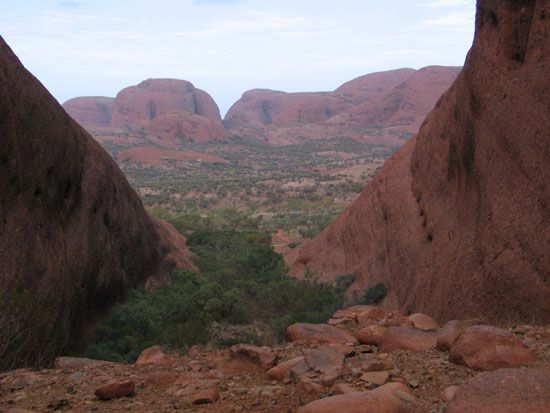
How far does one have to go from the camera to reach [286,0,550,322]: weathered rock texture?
7828 millimetres

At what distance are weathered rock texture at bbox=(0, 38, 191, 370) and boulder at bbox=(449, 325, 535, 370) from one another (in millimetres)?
4793

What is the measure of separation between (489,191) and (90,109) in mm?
130950

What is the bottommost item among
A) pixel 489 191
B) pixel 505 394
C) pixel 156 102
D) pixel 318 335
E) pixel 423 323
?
pixel 423 323

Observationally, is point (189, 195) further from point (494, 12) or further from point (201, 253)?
point (494, 12)

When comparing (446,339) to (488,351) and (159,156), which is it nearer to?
(488,351)

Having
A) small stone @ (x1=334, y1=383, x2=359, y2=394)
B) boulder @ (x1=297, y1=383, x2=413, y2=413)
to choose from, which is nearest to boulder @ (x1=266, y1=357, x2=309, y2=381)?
small stone @ (x1=334, y1=383, x2=359, y2=394)

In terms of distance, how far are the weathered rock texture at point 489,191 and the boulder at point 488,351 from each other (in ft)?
7.85

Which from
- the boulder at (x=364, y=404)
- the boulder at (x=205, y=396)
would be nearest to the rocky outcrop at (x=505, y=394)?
the boulder at (x=364, y=404)

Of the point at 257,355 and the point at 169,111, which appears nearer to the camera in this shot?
the point at 257,355

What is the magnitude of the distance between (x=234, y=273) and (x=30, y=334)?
9699 mm

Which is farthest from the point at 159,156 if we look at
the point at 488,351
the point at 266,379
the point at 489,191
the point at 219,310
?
the point at 488,351

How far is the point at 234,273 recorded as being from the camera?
17.1m

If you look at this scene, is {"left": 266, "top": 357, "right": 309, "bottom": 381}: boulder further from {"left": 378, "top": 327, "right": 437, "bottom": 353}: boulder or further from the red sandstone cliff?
the red sandstone cliff

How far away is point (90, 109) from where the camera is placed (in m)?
130
